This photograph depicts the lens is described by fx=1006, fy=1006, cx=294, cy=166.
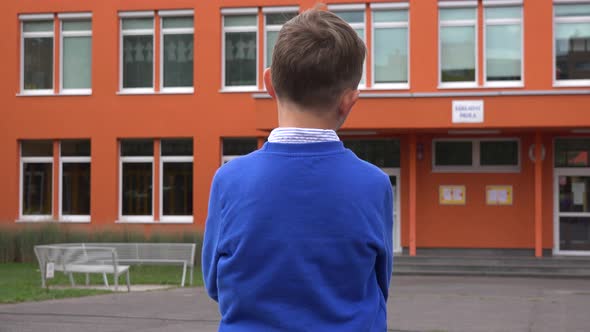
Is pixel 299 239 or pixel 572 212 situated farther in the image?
pixel 572 212

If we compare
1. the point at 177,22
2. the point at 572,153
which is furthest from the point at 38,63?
the point at 572,153

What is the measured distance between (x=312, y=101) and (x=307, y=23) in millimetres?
161

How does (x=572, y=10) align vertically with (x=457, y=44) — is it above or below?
above

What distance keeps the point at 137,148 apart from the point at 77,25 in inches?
146

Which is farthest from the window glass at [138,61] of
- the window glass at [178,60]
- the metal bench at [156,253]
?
the metal bench at [156,253]

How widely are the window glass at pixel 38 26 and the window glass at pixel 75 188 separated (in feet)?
12.0

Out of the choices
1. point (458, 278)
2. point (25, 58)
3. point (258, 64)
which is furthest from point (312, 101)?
point (25, 58)

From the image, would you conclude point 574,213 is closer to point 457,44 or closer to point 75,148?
point 457,44

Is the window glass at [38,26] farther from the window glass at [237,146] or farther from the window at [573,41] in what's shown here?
the window at [573,41]

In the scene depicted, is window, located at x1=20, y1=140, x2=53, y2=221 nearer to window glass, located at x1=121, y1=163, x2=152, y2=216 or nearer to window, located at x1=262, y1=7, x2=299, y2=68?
window glass, located at x1=121, y1=163, x2=152, y2=216

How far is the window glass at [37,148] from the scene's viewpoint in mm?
27250

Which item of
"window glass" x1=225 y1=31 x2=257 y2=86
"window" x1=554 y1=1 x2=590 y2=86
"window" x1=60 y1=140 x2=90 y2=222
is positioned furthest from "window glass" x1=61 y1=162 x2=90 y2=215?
"window" x1=554 y1=1 x2=590 y2=86

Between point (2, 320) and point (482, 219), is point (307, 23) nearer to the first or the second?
point (2, 320)

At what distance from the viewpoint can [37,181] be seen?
89.2 ft
